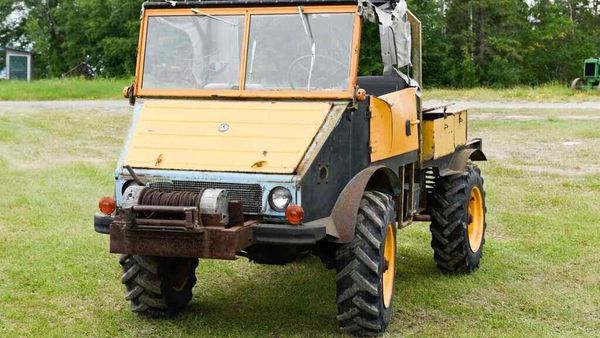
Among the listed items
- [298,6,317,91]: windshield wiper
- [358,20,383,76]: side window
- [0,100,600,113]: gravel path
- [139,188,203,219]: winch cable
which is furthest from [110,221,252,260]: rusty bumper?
[0,100,600,113]: gravel path

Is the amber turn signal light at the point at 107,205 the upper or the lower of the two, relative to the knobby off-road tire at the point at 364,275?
upper

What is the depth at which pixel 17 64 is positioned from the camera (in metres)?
65.4

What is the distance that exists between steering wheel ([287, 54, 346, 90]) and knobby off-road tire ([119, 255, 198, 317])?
5.62 feet

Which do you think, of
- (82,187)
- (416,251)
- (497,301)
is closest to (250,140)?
(497,301)

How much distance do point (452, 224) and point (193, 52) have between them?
3119 mm

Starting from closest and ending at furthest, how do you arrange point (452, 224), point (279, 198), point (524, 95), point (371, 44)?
point (279, 198) → point (371, 44) → point (452, 224) → point (524, 95)

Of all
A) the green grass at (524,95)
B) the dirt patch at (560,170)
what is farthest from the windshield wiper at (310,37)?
the green grass at (524,95)

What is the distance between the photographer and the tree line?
57906 millimetres

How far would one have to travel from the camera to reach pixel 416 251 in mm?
10836

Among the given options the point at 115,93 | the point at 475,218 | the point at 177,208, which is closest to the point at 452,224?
the point at 475,218

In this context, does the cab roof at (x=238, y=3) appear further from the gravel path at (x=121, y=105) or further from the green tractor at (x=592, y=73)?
the green tractor at (x=592, y=73)

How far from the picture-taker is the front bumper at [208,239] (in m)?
6.54

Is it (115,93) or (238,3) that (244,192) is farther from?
(115,93)

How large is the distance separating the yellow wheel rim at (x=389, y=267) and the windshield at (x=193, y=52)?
1.65 meters
